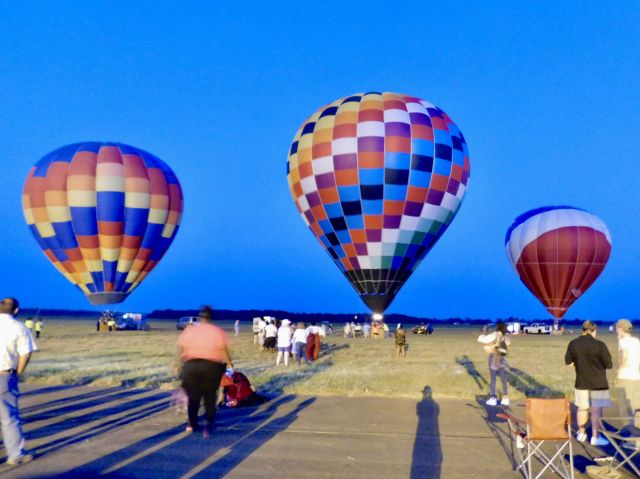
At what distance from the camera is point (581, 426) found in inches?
340

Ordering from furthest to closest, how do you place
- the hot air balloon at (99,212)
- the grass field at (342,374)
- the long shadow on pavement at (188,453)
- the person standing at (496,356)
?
the hot air balloon at (99,212)
the grass field at (342,374)
the person standing at (496,356)
the long shadow on pavement at (188,453)

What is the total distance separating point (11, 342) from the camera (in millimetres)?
6914

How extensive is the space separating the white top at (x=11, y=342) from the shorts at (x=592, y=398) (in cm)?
684

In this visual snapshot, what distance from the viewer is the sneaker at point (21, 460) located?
6.91m

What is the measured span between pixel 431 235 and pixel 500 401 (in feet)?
60.8

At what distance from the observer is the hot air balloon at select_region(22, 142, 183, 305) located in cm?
3120

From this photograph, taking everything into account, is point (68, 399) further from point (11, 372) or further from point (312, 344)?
point (312, 344)

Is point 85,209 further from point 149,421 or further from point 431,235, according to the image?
point 149,421

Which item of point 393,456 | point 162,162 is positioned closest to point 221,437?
point 393,456

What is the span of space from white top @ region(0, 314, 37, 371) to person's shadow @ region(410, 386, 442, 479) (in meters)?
4.43

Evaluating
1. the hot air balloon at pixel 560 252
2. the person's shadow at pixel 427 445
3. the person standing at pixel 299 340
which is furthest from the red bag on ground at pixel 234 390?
the hot air balloon at pixel 560 252

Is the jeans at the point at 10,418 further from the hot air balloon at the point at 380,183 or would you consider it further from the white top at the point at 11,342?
the hot air balloon at the point at 380,183

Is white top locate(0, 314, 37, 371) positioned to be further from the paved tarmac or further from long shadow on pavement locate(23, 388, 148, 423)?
long shadow on pavement locate(23, 388, 148, 423)

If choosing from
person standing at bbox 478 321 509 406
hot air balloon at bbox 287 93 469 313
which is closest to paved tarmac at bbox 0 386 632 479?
person standing at bbox 478 321 509 406
